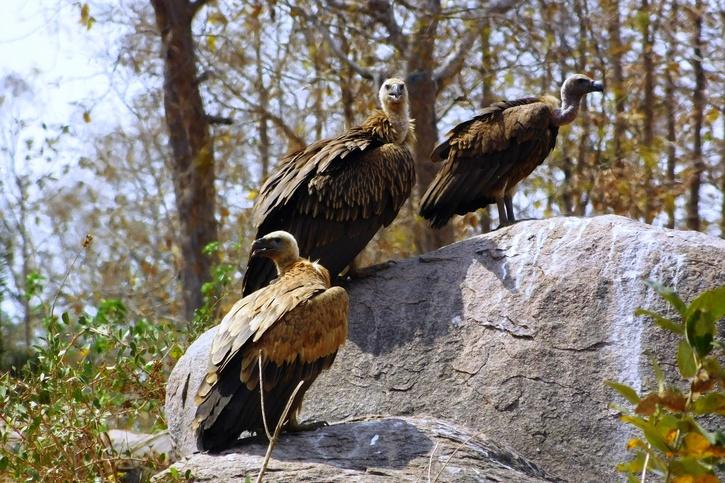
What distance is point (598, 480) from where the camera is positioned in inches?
265

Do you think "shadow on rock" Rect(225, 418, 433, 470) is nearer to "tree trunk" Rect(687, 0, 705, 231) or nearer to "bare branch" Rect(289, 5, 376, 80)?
"bare branch" Rect(289, 5, 376, 80)

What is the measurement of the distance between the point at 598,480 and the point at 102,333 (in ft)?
11.3

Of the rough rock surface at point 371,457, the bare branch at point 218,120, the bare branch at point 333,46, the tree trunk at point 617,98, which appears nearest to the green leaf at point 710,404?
the rough rock surface at point 371,457

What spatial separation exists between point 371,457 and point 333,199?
2698mm

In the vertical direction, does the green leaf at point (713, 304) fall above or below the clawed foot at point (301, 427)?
above

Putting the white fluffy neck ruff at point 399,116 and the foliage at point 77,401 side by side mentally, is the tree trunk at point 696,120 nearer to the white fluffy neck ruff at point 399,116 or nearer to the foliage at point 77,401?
the white fluffy neck ruff at point 399,116

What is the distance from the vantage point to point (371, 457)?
563 cm

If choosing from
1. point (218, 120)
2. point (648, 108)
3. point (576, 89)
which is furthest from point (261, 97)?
point (576, 89)

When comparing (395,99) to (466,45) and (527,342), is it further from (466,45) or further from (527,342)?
(466,45)

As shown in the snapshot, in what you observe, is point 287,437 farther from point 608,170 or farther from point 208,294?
point 608,170

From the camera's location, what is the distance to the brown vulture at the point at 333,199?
312 inches

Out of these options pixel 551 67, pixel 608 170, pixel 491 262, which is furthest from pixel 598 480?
pixel 551 67

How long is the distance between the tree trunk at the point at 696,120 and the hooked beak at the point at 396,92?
233 inches

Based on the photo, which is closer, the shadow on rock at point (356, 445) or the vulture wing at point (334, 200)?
the shadow on rock at point (356, 445)
